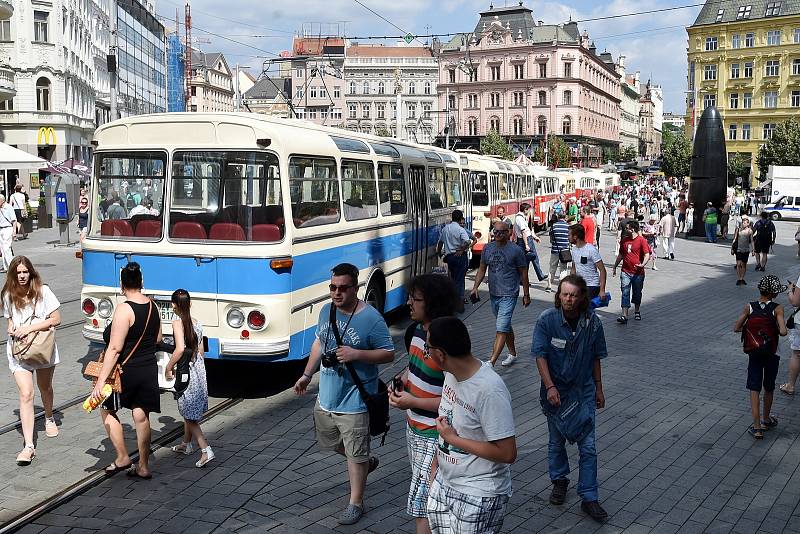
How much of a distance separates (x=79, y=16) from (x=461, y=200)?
5237 cm

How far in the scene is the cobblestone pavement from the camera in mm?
6098

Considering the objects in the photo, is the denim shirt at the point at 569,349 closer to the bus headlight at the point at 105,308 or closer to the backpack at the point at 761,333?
the backpack at the point at 761,333

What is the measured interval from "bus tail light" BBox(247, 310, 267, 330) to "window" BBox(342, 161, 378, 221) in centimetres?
241

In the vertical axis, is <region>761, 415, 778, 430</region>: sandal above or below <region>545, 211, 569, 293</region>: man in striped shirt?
below

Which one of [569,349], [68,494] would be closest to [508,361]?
[569,349]

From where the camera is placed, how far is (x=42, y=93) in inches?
2213

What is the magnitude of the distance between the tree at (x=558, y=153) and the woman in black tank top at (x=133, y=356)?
8111cm

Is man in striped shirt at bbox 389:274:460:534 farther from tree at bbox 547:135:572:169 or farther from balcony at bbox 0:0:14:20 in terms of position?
tree at bbox 547:135:572:169

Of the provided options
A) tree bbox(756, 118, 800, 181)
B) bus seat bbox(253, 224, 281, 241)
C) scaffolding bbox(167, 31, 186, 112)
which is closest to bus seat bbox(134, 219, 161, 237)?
bus seat bbox(253, 224, 281, 241)

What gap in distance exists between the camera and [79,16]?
62531mm

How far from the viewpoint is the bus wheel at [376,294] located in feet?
40.1

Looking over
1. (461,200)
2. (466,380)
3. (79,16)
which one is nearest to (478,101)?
(79,16)

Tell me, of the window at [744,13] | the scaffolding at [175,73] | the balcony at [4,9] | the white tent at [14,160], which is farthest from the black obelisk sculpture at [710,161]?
the scaffolding at [175,73]

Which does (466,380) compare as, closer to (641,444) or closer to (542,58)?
(641,444)
